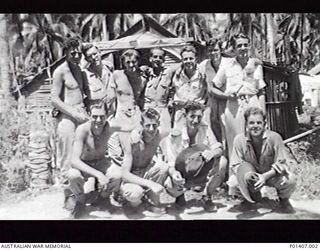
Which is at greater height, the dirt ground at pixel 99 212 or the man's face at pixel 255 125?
the man's face at pixel 255 125

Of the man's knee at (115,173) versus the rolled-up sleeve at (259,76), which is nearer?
the man's knee at (115,173)

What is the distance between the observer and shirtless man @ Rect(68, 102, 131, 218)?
4.91m

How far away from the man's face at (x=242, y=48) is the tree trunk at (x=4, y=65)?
2.17 metres

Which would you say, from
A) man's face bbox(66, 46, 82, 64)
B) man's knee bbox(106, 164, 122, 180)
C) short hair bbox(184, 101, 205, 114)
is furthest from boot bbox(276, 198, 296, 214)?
man's face bbox(66, 46, 82, 64)

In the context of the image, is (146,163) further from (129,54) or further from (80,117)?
(129,54)

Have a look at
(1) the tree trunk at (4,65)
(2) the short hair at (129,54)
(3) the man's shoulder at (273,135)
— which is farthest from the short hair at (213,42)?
(1) the tree trunk at (4,65)

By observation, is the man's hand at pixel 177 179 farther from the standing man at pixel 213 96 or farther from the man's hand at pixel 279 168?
the man's hand at pixel 279 168

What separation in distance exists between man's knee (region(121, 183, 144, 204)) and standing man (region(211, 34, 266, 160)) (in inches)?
36.1

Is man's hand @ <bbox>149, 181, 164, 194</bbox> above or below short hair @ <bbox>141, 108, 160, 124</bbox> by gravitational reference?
below

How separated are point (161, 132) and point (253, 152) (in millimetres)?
888

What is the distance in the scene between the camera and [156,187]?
4926 millimetres

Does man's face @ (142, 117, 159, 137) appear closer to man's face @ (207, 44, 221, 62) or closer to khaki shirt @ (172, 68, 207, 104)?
khaki shirt @ (172, 68, 207, 104)

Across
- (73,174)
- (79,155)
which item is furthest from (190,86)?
(73,174)

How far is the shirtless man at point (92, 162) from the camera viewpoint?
16.1 ft
